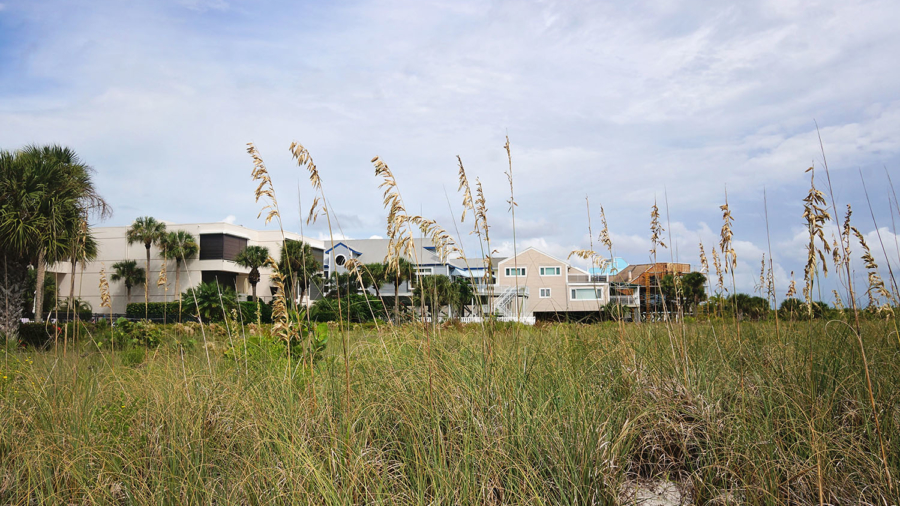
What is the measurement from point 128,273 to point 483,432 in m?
50.7

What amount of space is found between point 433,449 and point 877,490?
1867mm

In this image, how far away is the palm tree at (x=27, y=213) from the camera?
47.1ft

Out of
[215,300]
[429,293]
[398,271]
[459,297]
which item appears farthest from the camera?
[459,297]

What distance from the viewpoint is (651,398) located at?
3230mm

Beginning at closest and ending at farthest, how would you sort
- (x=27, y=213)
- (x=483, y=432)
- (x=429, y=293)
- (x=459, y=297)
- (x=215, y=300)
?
1. (x=483, y=432)
2. (x=429, y=293)
3. (x=27, y=213)
4. (x=215, y=300)
5. (x=459, y=297)

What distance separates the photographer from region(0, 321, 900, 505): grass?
237 cm

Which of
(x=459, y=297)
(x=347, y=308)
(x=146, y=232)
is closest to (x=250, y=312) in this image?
(x=459, y=297)

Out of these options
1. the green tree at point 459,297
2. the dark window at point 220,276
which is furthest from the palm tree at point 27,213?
the dark window at point 220,276

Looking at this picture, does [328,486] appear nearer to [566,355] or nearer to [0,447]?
[566,355]

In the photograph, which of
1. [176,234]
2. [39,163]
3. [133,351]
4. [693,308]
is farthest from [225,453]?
[176,234]

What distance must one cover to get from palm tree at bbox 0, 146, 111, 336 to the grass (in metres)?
13.2

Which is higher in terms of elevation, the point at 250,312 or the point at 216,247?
the point at 216,247

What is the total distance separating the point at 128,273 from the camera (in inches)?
1784

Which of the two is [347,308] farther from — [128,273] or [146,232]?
[128,273]
